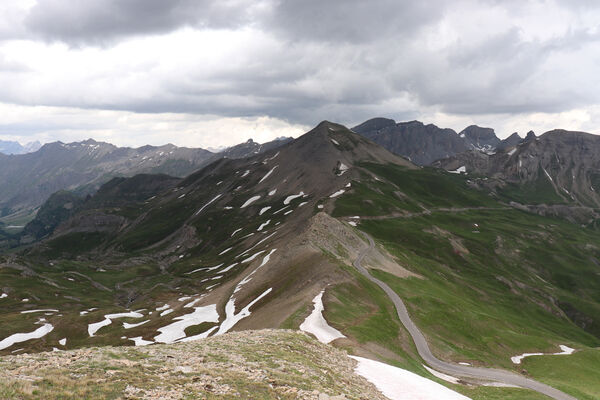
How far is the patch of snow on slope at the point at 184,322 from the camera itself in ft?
251

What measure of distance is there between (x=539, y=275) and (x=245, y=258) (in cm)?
14098

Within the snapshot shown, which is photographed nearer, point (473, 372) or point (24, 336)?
point (473, 372)

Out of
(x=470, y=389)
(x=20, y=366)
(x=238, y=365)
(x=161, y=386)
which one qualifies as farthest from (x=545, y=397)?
(x=20, y=366)

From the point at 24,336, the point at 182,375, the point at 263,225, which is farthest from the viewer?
the point at 263,225

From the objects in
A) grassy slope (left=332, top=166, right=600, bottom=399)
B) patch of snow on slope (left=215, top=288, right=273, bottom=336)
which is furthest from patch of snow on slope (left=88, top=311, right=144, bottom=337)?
grassy slope (left=332, top=166, right=600, bottom=399)

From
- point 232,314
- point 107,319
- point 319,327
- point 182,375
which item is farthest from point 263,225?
point 182,375

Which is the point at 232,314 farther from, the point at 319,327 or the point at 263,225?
the point at 263,225

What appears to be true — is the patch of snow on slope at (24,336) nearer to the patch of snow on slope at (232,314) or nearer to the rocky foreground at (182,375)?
the patch of snow on slope at (232,314)

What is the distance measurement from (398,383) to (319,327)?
56.5 ft

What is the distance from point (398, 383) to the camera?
3250 cm

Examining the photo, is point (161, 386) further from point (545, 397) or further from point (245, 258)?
point (245, 258)

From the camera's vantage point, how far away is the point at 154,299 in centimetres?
13275

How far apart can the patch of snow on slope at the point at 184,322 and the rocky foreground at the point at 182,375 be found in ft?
162

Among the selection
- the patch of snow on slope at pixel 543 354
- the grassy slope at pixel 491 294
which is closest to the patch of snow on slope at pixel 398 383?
the grassy slope at pixel 491 294
